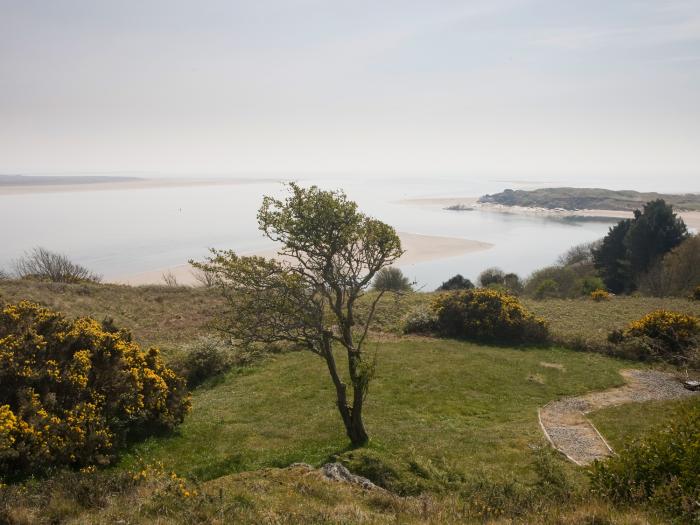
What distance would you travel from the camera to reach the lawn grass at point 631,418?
1523cm

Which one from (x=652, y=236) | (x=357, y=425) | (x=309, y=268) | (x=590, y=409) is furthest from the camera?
(x=652, y=236)

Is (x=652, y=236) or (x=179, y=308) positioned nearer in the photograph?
(x=179, y=308)

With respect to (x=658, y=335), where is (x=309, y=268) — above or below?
above

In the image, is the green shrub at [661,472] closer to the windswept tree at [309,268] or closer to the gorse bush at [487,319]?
the windswept tree at [309,268]

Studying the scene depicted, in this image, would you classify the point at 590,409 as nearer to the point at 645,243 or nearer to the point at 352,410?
the point at 352,410

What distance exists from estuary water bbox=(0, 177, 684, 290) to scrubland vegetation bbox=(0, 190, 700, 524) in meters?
18.3

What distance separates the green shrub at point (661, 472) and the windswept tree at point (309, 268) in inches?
247

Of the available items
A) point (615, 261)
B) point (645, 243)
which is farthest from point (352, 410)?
point (615, 261)

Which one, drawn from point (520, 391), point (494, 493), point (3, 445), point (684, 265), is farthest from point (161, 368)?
point (684, 265)

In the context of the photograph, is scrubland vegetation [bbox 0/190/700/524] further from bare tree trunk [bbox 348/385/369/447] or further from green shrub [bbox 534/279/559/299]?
green shrub [bbox 534/279/559/299]

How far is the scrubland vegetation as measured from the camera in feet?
27.9

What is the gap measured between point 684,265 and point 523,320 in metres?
26.9

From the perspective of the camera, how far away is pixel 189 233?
91.2m

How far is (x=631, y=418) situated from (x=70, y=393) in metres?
18.4
